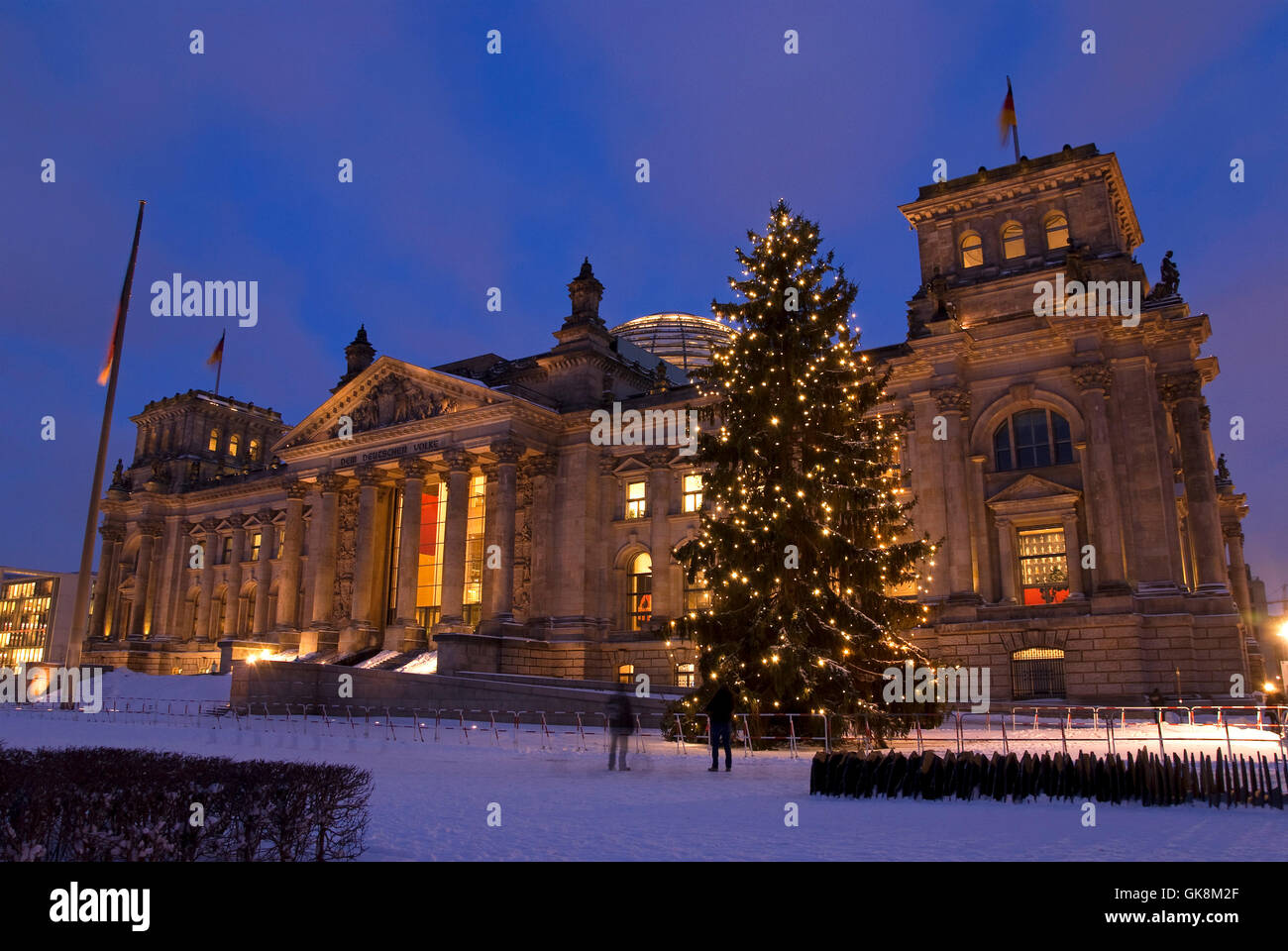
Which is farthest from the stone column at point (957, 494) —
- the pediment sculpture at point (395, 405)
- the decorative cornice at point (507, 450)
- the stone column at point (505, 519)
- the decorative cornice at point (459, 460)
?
the pediment sculpture at point (395, 405)

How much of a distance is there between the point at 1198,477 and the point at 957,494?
9.39m

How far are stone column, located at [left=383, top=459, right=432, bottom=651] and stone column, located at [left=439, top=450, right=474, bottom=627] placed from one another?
1.76 m

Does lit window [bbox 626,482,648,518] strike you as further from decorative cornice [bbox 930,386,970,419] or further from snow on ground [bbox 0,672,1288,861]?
snow on ground [bbox 0,672,1288,861]

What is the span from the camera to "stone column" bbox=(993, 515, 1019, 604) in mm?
40031

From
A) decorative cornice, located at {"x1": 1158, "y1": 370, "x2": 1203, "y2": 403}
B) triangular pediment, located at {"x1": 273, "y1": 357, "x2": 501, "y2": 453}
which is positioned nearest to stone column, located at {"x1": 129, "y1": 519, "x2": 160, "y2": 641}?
triangular pediment, located at {"x1": 273, "y1": 357, "x2": 501, "y2": 453}

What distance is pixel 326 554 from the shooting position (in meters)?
58.0

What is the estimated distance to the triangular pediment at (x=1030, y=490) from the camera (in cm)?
3978

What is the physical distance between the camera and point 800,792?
16.6m

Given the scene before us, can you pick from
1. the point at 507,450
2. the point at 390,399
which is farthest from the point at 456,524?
the point at 390,399

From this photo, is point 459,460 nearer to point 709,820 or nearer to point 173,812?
point 709,820

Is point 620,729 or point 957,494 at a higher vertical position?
point 957,494

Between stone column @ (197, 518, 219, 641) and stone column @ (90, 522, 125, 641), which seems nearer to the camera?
stone column @ (197, 518, 219, 641)

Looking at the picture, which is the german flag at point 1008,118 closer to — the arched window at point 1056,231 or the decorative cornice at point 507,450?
the arched window at point 1056,231

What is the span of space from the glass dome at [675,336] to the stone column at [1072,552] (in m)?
38.0
